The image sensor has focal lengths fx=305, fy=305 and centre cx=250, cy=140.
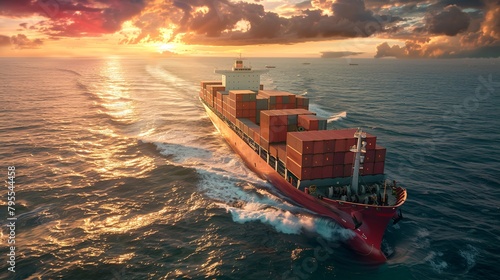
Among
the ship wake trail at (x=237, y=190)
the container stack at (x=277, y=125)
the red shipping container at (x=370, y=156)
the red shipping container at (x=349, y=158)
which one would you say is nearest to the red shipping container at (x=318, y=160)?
the red shipping container at (x=349, y=158)

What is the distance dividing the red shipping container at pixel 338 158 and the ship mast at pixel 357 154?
1181mm

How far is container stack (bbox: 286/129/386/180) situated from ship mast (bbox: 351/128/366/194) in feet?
3.76

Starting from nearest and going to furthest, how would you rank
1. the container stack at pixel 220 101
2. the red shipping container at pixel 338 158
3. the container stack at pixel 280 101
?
1. the red shipping container at pixel 338 158
2. the container stack at pixel 280 101
3. the container stack at pixel 220 101

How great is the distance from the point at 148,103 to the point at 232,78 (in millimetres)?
26177

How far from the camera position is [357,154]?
78.7 ft

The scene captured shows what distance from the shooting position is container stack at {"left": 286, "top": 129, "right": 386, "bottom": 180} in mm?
24781

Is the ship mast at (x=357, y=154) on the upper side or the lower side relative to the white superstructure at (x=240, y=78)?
lower

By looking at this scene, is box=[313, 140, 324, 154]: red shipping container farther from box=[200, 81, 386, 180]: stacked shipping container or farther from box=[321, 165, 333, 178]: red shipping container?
box=[321, 165, 333, 178]: red shipping container

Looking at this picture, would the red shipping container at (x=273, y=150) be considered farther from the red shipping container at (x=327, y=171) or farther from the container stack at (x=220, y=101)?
the container stack at (x=220, y=101)

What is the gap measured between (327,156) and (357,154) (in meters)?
2.43

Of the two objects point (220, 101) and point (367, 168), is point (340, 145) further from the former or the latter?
point (220, 101)

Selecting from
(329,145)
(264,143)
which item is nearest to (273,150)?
(264,143)

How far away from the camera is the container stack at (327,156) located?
24.8m

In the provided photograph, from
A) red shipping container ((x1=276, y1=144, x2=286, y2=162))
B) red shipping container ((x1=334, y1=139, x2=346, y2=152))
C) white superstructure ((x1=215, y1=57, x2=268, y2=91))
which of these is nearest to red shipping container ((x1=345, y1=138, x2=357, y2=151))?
red shipping container ((x1=334, y1=139, x2=346, y2=152))
